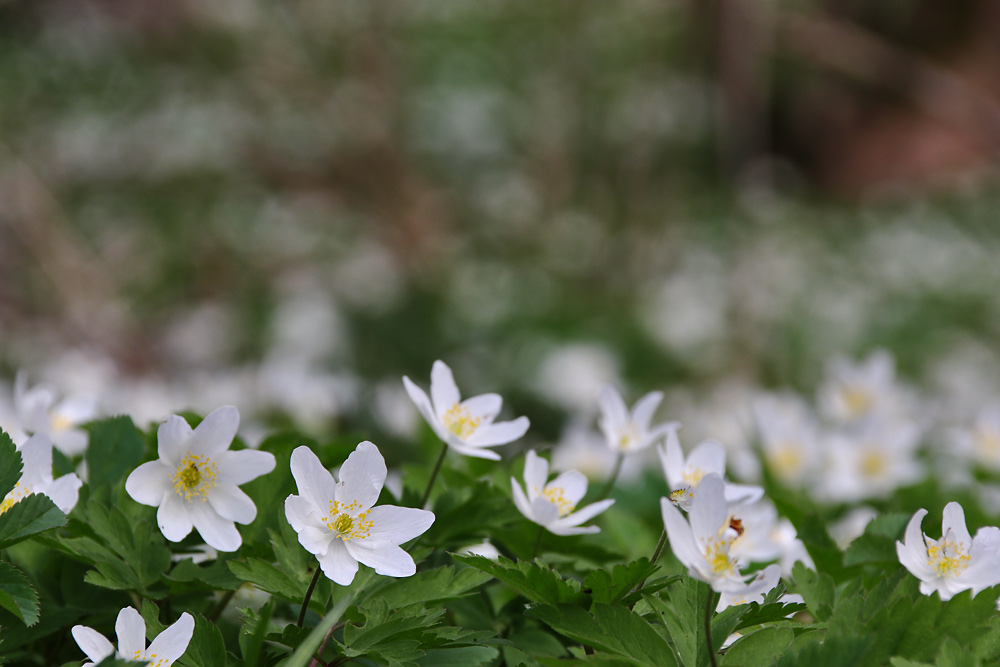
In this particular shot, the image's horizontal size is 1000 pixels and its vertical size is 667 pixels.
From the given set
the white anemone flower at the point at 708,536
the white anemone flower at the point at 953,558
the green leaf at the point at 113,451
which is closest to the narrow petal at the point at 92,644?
the green leaf at the point at 113,451

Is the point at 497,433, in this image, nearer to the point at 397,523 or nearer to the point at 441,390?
the point at 441,390

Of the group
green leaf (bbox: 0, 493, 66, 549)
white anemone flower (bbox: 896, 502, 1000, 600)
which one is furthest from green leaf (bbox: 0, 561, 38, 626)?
white anemone flower (bbox: 896, 502, 1000, 600)

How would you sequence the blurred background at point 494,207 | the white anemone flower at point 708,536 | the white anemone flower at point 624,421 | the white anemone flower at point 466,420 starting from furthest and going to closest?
the blurred background at point 494,207 → the white anemone flower at point 624,421 → the white anemone flower at point 466,420 → the white anemone flower at point 708,536

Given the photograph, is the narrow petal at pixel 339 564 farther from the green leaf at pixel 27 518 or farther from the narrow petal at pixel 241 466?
the green leaf at pixel 27 518

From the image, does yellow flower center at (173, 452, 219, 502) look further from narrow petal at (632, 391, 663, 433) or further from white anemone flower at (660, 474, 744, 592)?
narrow petal at (632, 391, 663, 433)

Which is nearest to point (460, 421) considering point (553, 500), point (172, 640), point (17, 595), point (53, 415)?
point (553, 500)

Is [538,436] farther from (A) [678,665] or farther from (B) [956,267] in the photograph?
(B) [956,267]

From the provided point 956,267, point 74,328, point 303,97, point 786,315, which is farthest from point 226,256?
point 956,267
